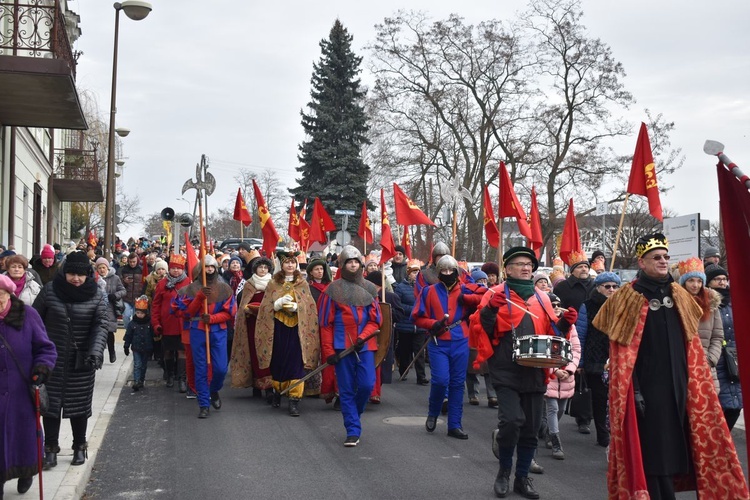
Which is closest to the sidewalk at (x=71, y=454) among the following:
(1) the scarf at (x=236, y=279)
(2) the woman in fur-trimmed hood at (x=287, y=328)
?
(2) the woman in fur-trimmed hood at (x=287, y=328)

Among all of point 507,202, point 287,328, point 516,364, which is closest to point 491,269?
point 507,202

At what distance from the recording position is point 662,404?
5926 millimetres

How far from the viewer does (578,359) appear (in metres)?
8.99

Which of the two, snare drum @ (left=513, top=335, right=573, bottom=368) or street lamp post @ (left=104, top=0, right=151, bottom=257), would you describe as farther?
street lamp post @ (left=104, top=0, right=151, bottom=257)

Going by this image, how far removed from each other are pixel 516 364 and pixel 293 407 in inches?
183

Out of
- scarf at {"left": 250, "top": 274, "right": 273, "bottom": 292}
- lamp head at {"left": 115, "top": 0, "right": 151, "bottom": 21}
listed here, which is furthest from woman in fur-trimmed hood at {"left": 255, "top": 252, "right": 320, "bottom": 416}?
lamp head at {"left": 115, "top": 0, "right": 151, "bottom": 21}

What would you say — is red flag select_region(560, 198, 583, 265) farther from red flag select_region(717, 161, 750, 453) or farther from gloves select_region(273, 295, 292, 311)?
red flag select_region(717, 161, 750, 453)

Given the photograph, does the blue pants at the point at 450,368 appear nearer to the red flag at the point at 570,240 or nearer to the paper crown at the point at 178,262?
the red flag at the point at 570,240

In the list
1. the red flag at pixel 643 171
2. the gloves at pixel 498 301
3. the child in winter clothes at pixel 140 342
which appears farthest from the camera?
the child in winter clothes at pixel 140 342

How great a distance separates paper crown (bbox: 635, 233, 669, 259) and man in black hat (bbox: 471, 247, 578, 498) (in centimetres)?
97

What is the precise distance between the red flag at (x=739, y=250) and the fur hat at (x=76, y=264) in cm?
533

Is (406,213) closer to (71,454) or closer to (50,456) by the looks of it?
(71,454)

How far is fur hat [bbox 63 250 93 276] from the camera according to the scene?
7547mm

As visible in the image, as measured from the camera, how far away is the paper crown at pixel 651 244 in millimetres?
6113
